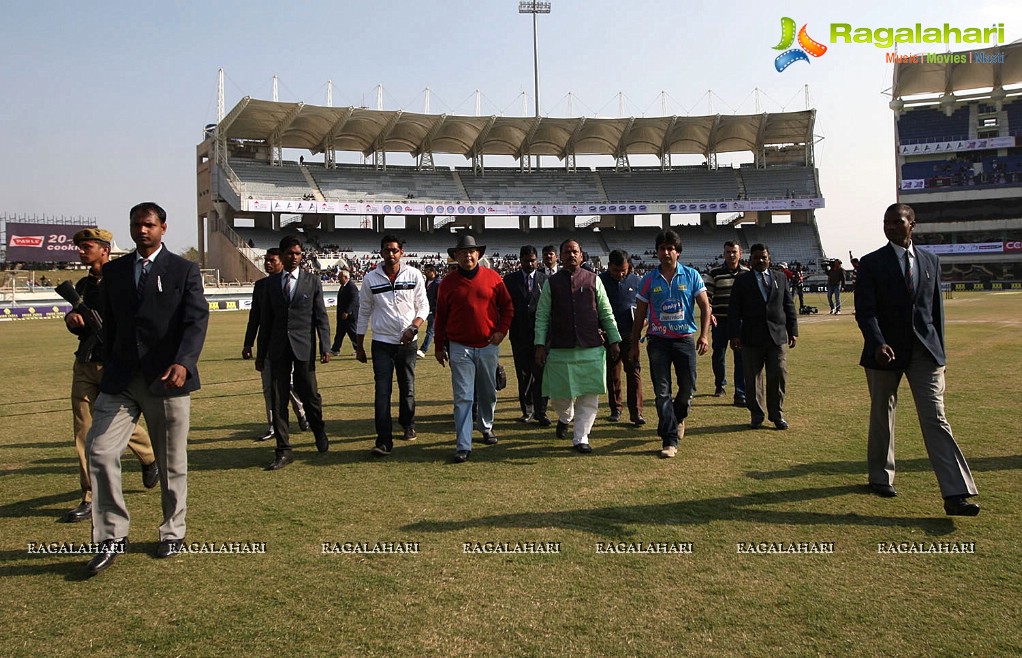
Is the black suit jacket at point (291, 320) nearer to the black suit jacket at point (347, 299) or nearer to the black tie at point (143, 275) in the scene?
the black tie at point (143, 275)

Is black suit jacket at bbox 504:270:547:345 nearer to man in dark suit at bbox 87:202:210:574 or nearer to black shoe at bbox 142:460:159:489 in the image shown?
black shoe at bbox 142:460:159:489

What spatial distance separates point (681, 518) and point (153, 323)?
10.8ft

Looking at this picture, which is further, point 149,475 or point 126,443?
point 149,475

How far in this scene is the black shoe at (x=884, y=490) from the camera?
4507 mm

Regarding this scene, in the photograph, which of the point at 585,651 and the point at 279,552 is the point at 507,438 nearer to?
the point at 279,552

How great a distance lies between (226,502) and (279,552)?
1.20 metres

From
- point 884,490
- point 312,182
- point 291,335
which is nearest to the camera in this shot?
point 884,490

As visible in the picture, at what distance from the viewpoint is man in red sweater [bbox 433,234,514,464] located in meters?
6.08

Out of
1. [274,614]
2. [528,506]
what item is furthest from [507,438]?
[274,614]

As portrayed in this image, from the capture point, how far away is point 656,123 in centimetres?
5528

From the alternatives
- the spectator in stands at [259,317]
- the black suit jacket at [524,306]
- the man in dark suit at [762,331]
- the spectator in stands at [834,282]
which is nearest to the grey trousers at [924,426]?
the man in dark suit at [762,331]

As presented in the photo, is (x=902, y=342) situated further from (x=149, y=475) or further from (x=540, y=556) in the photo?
(x=149, y=475)

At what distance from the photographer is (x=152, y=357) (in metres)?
3.88

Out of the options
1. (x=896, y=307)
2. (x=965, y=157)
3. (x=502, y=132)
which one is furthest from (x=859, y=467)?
(x=965, y=157)
